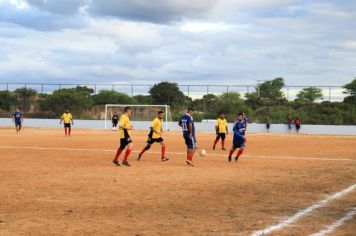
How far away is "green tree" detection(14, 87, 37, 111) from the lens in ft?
241

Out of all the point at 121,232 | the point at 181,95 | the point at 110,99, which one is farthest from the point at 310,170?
the point at 110,99

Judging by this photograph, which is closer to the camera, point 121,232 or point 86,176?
point 121,232

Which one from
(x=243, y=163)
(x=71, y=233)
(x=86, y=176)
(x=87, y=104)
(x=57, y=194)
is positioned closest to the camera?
(x=71, y=233)

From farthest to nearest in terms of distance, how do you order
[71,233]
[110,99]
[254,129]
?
[110,99]
[254,129]
[71,233]

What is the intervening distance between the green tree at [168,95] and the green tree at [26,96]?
46.8ft

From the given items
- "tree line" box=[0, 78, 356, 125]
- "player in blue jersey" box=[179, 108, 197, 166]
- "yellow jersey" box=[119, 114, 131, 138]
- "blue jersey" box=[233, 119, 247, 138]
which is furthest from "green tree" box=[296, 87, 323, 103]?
"yellow jersey" box=[119, 114, 131, 138]

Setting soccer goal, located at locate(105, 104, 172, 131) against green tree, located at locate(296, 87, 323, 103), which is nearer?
soccer goal, located at locate(105, 104, 172, 131)

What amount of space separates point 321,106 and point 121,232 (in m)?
58.8

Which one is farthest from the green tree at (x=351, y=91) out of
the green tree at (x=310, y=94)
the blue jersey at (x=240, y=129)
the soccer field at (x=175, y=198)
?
the soccer field at (x=175, y=198)

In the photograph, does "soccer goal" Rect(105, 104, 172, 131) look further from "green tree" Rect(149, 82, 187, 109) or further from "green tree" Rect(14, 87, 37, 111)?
"green tree" Rect(14, 87, 37, 111)

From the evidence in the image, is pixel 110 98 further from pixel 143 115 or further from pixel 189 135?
pixel 189 135

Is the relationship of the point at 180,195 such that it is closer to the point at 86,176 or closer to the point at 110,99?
the point at 86,176

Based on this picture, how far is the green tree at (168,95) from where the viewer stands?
70.6 metres

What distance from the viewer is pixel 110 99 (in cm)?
7575
